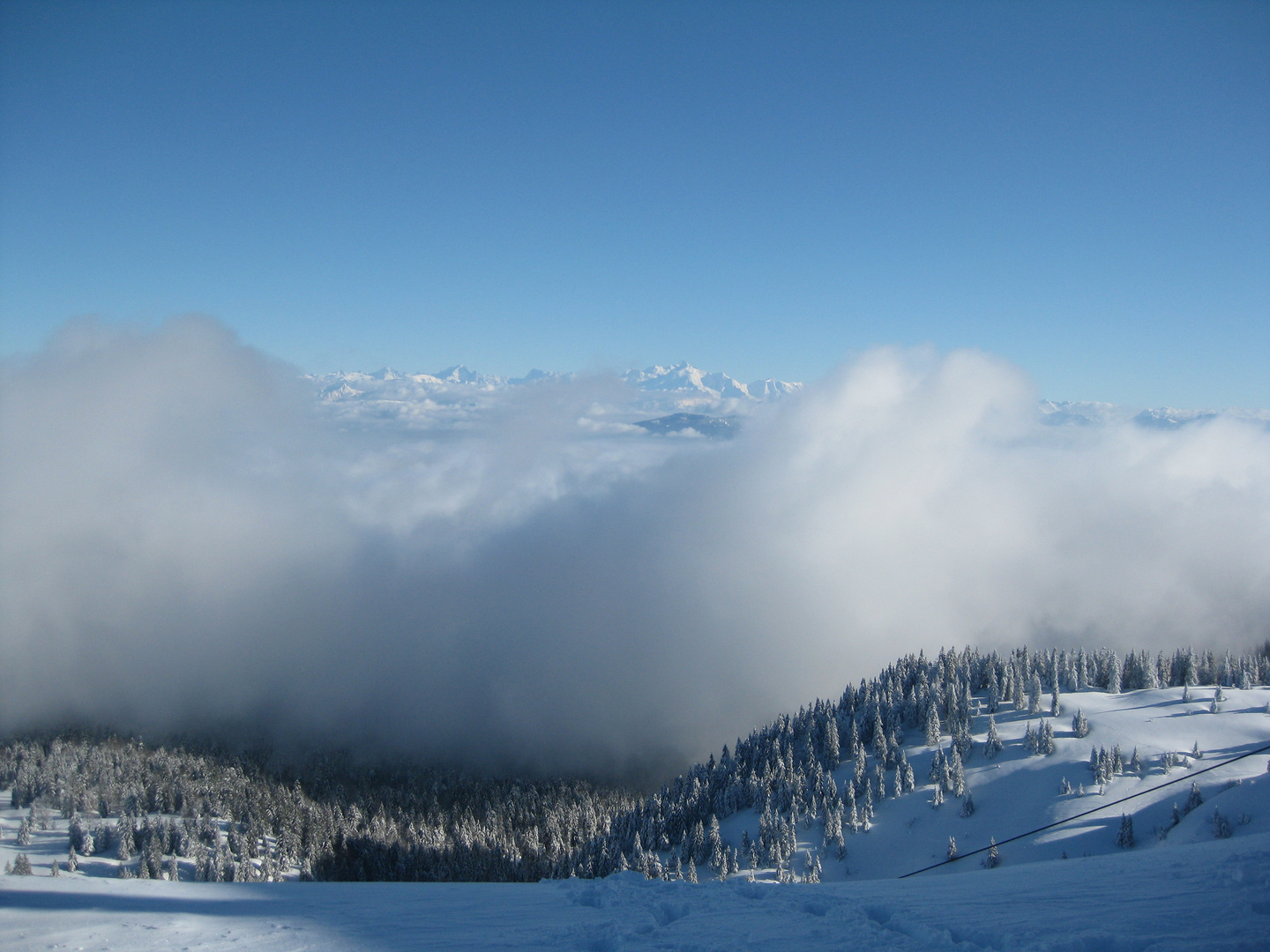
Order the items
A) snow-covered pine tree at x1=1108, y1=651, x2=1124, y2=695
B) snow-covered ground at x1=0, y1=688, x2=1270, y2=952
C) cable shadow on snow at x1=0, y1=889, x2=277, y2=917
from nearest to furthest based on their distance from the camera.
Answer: snow-covered ground at x1=0, y1=688, x2=1270, y2=952 → cable shadow on snow at x1=0, y1=889, x2=277, y2=917 → snow-covered pine tree at x1=1108, y1=651, x2=1124, y2=695

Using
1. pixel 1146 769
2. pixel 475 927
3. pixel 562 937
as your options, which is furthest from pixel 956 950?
pixel 1146 769

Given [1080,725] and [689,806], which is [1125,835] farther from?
[689,806]

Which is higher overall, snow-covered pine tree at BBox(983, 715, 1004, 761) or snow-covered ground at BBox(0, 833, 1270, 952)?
snow-covered ground at BBox(0, 833, 1270, 952)

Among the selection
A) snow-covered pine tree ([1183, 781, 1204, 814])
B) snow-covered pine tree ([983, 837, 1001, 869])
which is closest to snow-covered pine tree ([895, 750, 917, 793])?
snow-covered pine tree ([983, 837, 1001, 869])

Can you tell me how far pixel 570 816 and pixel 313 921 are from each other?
174m

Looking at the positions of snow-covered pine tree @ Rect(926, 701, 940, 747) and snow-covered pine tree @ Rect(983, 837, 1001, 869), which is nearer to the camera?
snow-covered pine tree @ Rect(983, 837, 1001, 869)

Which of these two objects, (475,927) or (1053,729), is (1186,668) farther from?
(475,927)

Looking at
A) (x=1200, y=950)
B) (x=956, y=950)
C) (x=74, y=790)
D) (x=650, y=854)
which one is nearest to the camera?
(x=1200, y=950)

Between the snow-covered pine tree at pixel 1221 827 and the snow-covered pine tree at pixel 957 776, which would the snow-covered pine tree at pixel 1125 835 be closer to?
the snow-covered pine tree at pixel 1221 827

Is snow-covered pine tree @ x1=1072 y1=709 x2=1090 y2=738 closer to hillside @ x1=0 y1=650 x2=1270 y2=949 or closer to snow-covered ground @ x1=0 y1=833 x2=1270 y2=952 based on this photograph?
hillside @ x1=0 y1=650 x2=1270 y2=949

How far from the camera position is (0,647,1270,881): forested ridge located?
106 m

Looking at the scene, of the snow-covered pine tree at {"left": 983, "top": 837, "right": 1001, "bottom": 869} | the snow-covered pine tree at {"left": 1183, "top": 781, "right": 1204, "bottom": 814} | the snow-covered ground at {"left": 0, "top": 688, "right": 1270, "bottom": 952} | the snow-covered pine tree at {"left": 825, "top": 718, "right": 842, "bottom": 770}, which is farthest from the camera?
the snow-covered pine tree at {"left": 825, "top": 718, "right": 842, "bottom": 770}

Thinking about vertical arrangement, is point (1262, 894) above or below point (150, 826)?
above

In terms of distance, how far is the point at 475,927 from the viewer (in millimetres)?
26156
